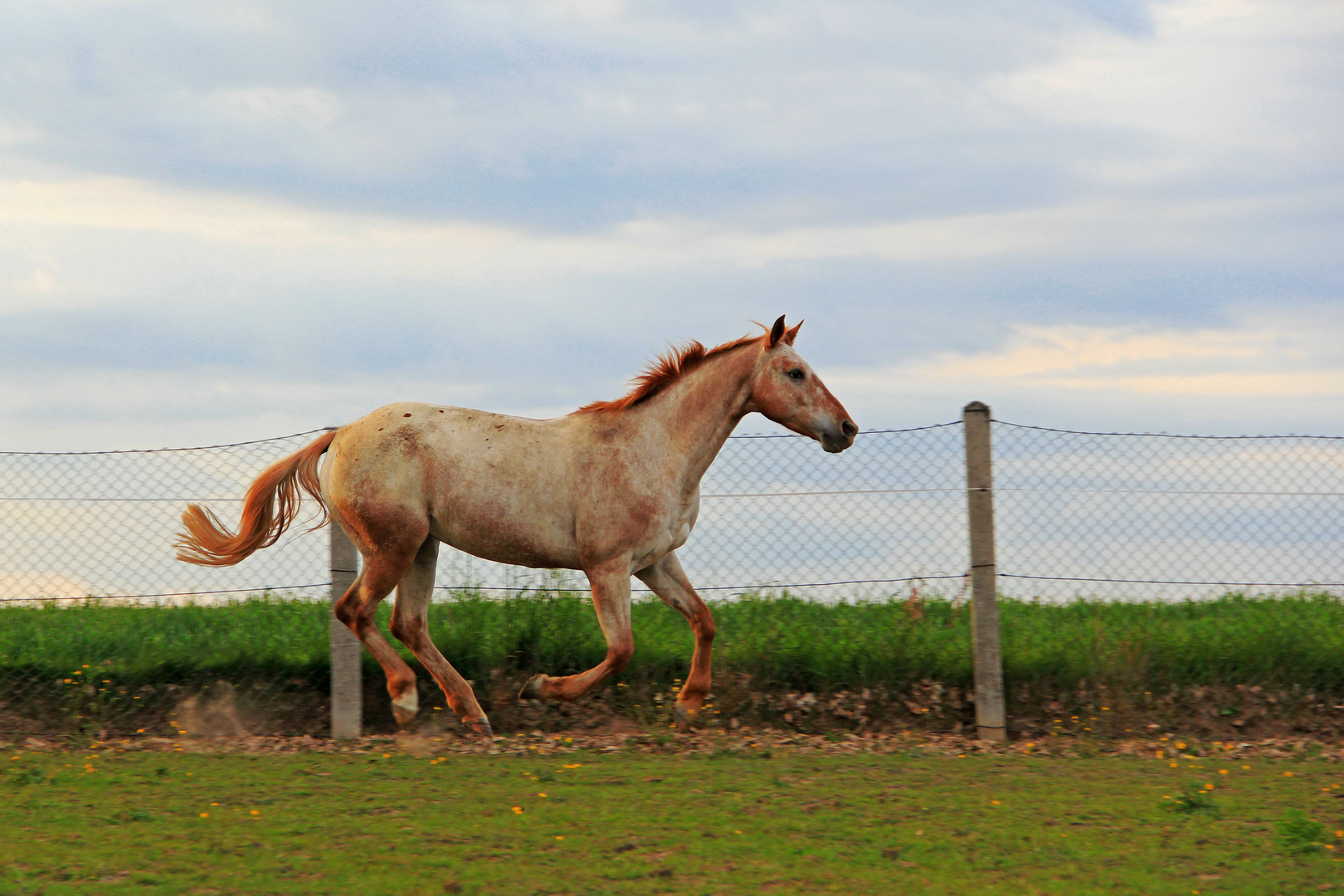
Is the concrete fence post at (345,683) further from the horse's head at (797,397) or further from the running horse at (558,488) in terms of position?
the horse's head at (797,397)

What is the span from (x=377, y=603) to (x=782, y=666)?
8.91ft

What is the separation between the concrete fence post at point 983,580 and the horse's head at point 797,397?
3.65ft

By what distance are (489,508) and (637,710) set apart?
1736mm

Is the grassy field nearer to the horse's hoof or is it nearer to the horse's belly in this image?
the horse's hoof

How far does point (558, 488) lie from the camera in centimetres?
706

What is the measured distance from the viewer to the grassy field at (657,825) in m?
4.45

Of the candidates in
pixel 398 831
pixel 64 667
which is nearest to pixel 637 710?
pixel 398 831

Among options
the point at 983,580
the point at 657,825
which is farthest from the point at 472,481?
the point at 983,580

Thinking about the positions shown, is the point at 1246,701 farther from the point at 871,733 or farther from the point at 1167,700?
the point at 871,733

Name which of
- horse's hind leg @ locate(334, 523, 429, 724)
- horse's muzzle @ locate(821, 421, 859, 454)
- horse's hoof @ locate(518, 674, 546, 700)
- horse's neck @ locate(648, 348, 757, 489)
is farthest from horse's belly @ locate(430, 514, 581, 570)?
horse's muzzle @ locate(821, 421, 859, 454)

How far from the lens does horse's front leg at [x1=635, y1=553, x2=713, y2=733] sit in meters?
7.36

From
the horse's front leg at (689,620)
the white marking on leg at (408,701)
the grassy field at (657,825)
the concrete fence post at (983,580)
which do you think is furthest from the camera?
the concrete fence post at (983,580)

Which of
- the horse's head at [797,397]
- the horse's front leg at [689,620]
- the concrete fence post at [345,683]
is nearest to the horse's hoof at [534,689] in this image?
the horse's front leg at [689,620]

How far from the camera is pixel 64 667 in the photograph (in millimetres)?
7824
